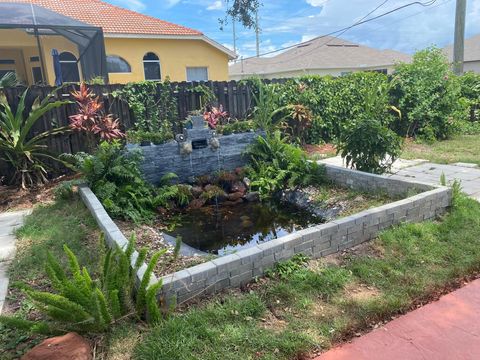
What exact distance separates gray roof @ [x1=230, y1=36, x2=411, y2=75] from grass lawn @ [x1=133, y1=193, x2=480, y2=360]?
22.6 metres

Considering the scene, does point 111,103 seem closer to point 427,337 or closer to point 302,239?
point 302,239

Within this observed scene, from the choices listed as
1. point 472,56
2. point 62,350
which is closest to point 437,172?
point 62,350

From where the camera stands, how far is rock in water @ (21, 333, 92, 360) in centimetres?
201

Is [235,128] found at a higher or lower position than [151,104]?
lower

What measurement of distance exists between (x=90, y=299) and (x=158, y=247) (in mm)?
1541

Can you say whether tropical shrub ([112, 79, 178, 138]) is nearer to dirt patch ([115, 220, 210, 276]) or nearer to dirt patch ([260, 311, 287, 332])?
dirt patch ([115, 220, 210, 276])

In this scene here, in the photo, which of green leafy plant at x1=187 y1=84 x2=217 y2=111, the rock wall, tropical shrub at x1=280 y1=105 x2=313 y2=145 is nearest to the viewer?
the rock wall

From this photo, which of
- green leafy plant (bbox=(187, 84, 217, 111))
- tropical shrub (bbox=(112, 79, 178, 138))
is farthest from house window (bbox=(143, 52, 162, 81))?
tropical shrub (bbox=(112, 79, 178, 138))

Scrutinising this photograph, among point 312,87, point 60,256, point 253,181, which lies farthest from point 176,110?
point 60,256

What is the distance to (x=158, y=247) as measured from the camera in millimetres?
3758

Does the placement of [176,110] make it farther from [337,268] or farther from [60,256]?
[337,268]

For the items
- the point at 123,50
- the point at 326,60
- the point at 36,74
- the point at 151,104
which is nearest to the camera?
the point at 151,104

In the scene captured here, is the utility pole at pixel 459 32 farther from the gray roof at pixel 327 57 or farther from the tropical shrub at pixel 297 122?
the gray roof at pixel 327 57

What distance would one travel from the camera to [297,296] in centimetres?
268
